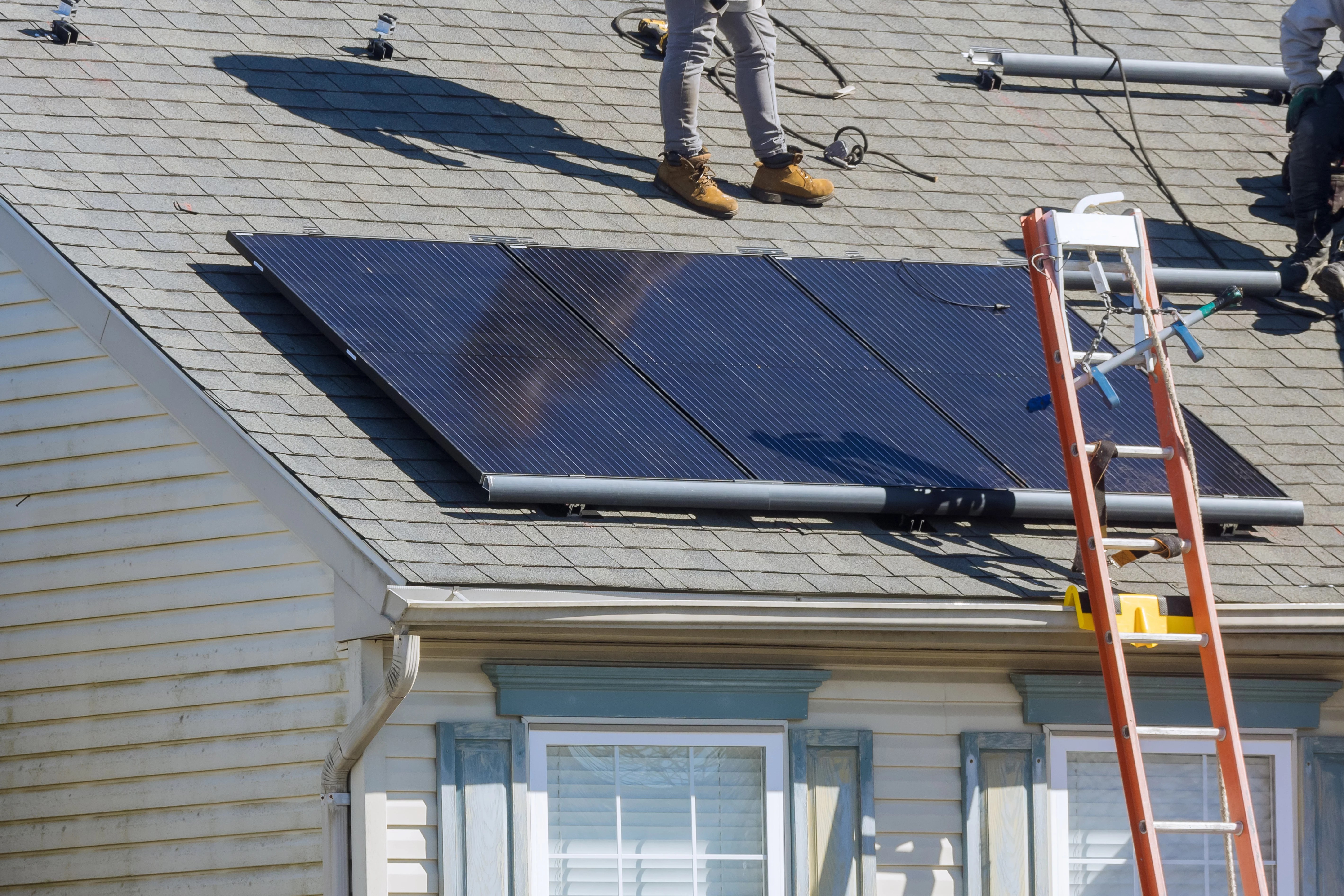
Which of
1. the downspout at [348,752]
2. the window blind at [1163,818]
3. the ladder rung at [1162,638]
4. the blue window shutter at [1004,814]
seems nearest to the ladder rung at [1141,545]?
the ladder rung at [1162,638]

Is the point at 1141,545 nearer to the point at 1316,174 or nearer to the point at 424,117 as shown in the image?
the point at 1316,174

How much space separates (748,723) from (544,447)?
136 centimetres

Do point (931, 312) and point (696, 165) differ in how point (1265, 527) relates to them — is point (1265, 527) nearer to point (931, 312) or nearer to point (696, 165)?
point (931, 312)

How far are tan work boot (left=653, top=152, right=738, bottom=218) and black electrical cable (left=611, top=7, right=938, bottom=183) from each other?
743 mm

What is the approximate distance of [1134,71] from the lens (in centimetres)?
1221

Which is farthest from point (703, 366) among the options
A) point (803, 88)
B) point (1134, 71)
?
point (1134, 71)

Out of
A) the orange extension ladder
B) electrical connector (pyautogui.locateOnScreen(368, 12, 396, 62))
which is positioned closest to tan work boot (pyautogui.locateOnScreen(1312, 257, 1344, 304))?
the orange extension ladder

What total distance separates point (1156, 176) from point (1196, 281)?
153 cm

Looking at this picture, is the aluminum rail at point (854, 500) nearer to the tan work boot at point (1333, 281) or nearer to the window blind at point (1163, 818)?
the window blind at point (1163, 818)

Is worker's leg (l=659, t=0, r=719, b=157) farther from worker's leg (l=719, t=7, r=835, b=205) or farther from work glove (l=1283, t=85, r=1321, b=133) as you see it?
work glove (l=1283, t=85, r=1321, b=133)

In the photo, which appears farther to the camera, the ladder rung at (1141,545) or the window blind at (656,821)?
the window blind at (656,821)

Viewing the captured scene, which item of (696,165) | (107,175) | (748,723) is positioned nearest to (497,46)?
(696,165)

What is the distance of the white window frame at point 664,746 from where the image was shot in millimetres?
7645

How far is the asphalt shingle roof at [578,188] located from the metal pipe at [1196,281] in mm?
154
